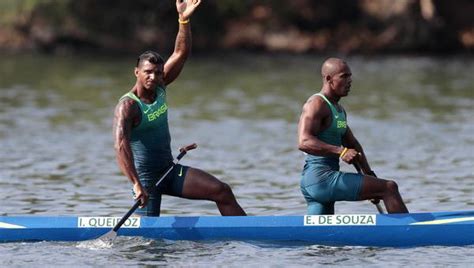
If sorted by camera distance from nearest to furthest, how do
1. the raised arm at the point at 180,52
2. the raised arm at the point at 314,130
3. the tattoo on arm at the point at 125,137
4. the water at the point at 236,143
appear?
the raised arm at the point at 314,130 → the tattoo on arm at the point at 125,137 → the water at the point at 236,143 → the raised arm at the point at 180,52

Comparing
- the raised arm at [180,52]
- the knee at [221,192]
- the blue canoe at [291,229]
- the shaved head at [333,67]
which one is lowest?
the blue canoe at [291,229]

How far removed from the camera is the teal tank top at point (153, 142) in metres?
13.4

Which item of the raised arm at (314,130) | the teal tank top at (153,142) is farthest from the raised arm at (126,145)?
the raised arm at (314,130)

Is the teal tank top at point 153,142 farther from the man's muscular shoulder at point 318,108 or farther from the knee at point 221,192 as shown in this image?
the man's muscular shoulder at point 318,108

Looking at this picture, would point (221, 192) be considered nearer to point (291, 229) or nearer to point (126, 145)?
point (291, 229)

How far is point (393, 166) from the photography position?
21.0 meters

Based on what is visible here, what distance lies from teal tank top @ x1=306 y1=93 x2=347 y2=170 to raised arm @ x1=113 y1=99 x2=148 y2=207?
1.90 metres

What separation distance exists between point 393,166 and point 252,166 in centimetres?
243

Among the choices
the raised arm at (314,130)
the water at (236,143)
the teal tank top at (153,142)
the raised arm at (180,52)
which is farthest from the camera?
the raised arm at (180,52)

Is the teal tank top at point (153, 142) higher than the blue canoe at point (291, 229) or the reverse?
higher

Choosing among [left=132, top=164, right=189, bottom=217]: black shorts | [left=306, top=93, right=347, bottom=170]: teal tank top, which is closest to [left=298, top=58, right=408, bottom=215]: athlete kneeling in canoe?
[left=306, top=93, right=347, bottom=170]: teal tank top

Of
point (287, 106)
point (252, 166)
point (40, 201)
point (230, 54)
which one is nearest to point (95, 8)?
point (230, 54)

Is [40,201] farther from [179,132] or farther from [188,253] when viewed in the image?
[179,132]

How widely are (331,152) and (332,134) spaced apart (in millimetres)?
450
